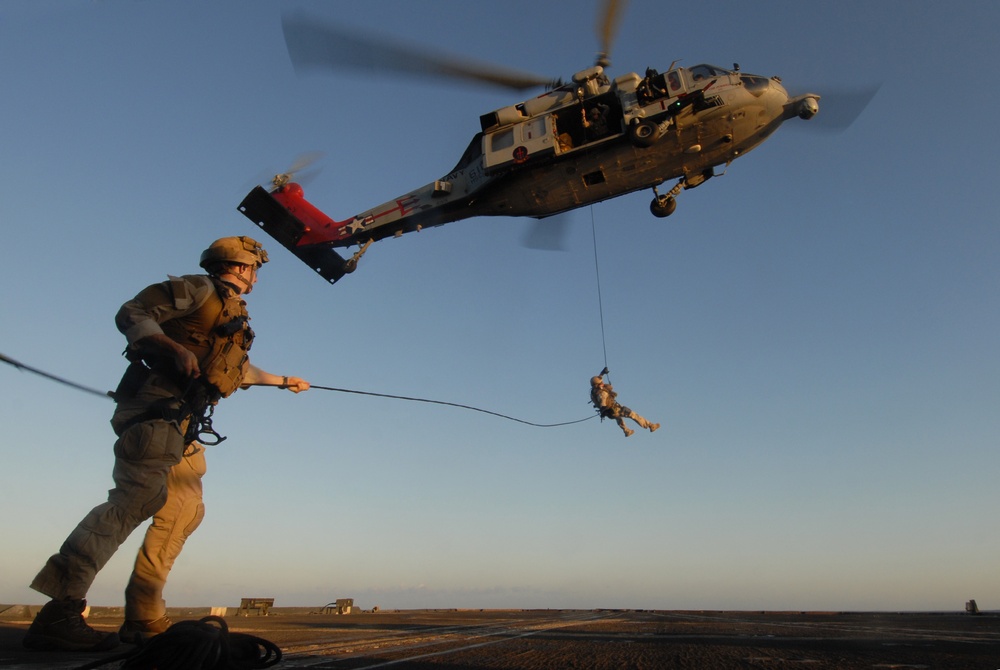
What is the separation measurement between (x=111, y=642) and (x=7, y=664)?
1060 mm

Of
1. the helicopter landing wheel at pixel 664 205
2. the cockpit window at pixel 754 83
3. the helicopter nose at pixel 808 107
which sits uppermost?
the cockpit window at pixel 754 83

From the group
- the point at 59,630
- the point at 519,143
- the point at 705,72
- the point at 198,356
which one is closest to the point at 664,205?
the point at 705,72

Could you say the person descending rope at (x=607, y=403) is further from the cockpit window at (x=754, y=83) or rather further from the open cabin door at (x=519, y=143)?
the cockpit window at (x=754, y=83)

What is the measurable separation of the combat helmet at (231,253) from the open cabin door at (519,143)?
9.42 meters

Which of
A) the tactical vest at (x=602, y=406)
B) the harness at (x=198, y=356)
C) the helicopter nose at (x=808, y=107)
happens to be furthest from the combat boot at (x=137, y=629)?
the helicopter nose at (x=808, y=107)

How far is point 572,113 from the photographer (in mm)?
14156

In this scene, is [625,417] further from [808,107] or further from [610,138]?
[808,107]

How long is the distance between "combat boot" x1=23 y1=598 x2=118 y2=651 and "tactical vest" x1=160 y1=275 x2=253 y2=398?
5.66 ft

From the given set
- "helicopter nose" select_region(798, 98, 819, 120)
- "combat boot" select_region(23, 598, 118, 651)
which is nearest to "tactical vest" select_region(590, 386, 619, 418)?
"helicopter nose" select_region(798, 98, 819, 120)

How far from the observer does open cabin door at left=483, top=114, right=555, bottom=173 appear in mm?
13789

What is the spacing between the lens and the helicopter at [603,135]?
1340 centimetres

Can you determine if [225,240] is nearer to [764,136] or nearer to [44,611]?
[44,611]

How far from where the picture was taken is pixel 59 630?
3.69 m

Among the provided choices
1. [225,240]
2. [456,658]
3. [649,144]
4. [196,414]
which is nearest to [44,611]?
[196,414]
